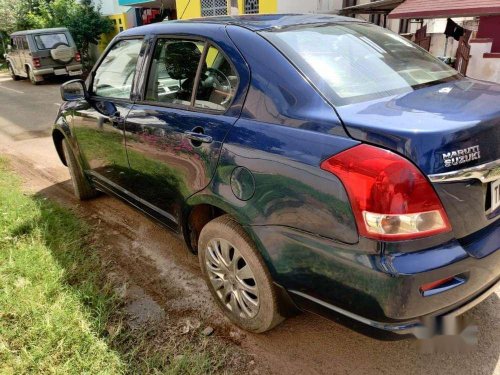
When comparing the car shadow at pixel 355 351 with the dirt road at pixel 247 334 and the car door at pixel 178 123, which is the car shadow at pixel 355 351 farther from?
the car door at pixel 178 123

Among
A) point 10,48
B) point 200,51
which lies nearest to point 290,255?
point 200,51

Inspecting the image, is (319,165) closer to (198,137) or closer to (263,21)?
(198,137)

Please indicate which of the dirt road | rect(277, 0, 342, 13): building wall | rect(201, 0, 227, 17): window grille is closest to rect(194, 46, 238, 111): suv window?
the dirt road

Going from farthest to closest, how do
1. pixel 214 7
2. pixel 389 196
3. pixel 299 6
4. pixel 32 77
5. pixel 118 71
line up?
pixel 32 77
pixel 214 7
pixel 299 6
pixel 118 71
pixel 389 196

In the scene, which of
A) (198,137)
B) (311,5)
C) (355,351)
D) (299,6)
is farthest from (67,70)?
(355,351)

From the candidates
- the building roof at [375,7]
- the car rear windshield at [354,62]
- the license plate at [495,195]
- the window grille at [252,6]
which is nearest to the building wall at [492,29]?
the building roof at [375,7]

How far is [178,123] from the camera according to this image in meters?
2.54

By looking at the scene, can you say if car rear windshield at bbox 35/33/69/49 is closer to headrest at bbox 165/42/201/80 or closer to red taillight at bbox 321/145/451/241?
headrest at bbox 165/42/201/80

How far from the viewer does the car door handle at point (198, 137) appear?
231 centimetres

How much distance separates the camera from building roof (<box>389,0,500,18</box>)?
21.6 feet

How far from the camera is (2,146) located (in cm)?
689

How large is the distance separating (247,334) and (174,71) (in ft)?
5.72

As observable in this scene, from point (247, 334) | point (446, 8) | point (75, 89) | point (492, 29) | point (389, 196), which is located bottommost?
point (247, 334)

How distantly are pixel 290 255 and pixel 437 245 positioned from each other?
2.08 ft
